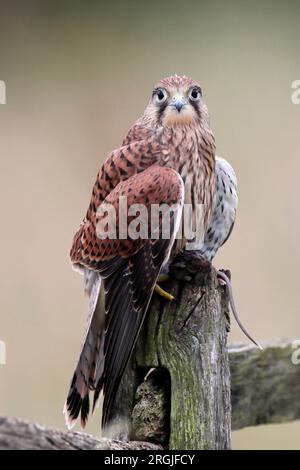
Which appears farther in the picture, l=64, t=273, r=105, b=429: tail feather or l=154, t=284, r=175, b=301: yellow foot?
l=64, t=273, r=105, b=429: tail feather

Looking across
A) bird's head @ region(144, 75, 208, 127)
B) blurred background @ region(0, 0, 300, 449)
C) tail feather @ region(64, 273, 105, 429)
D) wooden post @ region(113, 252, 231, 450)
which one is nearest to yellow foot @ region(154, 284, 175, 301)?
wooden post @ region(113, 252, 231, 450)

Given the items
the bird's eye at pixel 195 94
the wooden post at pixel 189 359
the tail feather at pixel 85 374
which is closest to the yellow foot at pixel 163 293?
the wooden post at pixel 189 359

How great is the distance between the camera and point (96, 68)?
24.2 ft

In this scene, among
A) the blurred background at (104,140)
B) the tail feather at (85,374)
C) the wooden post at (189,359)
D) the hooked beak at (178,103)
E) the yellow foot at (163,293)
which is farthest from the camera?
the blurred background at (104,140)

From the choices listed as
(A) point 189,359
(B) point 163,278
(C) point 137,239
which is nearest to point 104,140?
(C) point 137,239

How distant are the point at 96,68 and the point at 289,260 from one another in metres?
2.25

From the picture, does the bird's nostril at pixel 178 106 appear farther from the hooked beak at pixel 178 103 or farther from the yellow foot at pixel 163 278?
the yellow foot at pixel 163 278

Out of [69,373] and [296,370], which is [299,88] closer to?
[69,373]

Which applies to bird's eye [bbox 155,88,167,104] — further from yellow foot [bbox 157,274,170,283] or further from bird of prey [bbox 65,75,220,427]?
yellow foot [bbox 157,274,170,283]

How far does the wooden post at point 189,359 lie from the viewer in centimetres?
304

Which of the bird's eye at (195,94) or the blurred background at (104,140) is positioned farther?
the blurred background at (104,140)

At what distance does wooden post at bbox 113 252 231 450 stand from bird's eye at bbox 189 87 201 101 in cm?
108

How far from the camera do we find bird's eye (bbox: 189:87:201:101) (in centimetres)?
423
